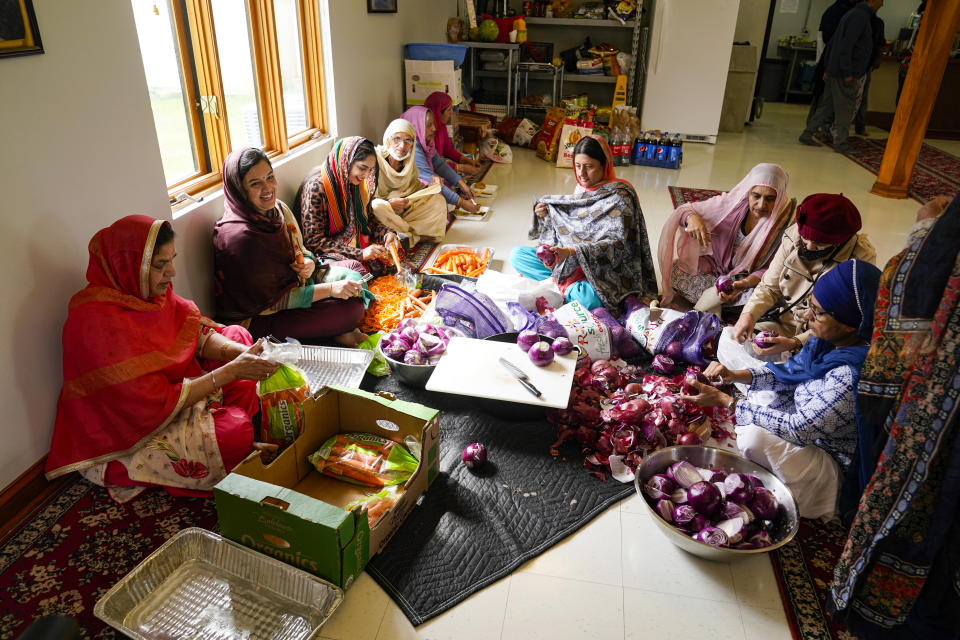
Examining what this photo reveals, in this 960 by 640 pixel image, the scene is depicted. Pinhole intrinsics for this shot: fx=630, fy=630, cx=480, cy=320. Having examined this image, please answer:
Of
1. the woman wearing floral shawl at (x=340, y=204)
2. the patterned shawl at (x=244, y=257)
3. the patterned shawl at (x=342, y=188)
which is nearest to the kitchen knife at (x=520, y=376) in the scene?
the patterned shawl at (x=244, y=257)

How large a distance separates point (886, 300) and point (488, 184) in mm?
4492

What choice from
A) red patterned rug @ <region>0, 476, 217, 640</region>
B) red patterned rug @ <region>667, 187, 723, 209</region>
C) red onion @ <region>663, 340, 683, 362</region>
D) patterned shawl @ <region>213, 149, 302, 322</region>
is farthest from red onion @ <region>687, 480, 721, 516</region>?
red patterned rug @ <region>667, 187, 723, 209</region>

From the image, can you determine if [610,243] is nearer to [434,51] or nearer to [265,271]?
[265,271]

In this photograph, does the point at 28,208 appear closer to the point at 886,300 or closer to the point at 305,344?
the point at 305,344

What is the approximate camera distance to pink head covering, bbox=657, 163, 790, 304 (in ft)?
10.3

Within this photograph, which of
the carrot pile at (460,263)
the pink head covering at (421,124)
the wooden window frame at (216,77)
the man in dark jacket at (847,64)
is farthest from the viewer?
the man in dark jacket at (847,64)

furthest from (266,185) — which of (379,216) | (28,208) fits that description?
(379,216)

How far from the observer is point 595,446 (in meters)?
2.38

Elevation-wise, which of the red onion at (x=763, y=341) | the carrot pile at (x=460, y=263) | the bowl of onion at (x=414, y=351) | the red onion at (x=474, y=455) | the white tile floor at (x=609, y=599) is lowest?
the white tile floor at (x=609, y=599)

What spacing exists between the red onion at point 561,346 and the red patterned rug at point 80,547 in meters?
1.37

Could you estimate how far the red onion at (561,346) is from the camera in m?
2.53

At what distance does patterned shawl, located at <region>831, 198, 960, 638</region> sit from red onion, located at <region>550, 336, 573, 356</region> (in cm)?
109

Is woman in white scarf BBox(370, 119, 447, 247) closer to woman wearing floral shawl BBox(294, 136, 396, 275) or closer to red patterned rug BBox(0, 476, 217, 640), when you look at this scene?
woman wearing floral shawl BBox(294, 136, 396, 275)

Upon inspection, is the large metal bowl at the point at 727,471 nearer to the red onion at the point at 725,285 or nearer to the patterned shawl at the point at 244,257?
the red onion at the point at 725,285
